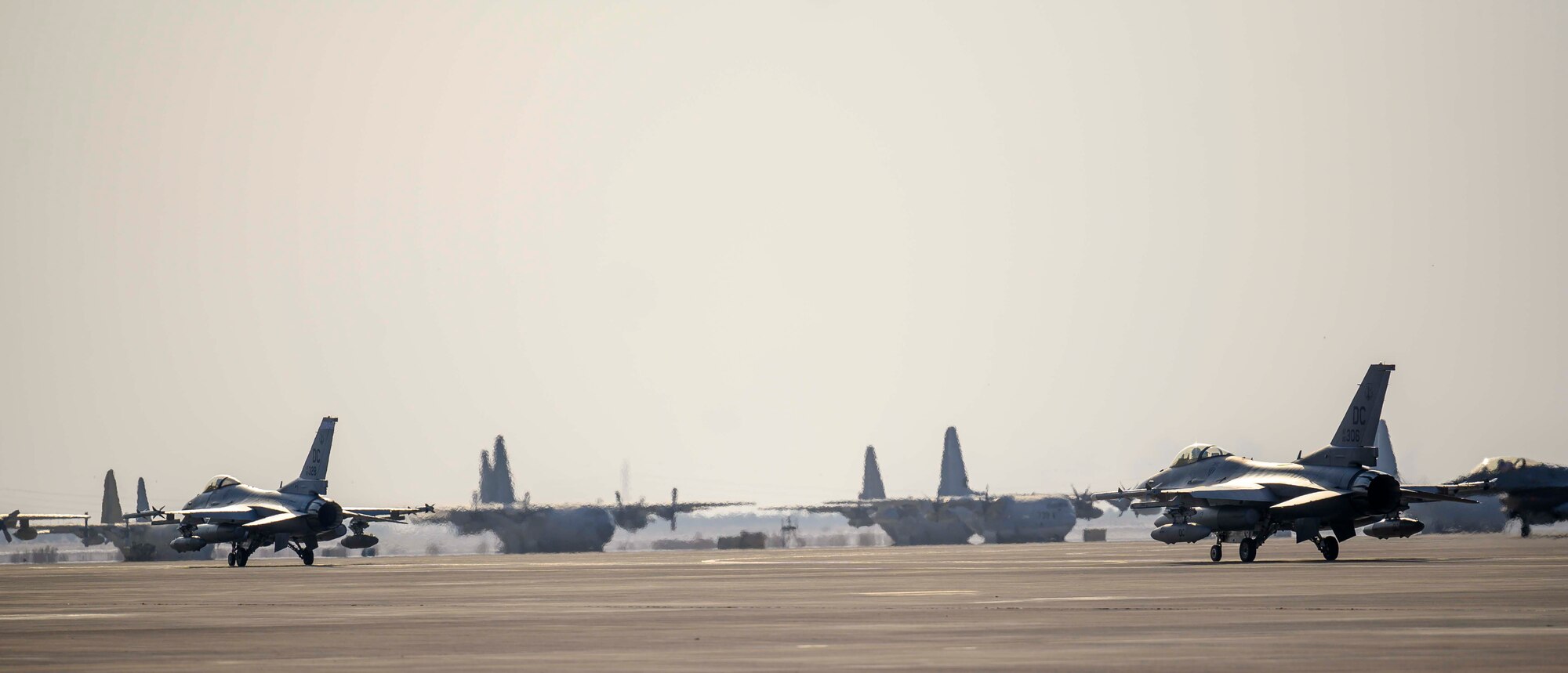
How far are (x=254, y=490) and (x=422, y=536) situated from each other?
4730 centimetres

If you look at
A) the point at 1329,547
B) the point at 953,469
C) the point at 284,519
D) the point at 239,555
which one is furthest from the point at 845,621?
the point at 953,469

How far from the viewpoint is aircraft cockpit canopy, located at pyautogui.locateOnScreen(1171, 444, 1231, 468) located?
58666mm

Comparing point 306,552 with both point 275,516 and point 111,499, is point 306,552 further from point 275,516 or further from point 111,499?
point 111,499

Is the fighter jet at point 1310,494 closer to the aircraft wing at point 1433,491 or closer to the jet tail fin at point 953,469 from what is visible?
the aircraft wing at point 1433,491

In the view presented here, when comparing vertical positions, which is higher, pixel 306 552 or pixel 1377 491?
pixel 1377 491

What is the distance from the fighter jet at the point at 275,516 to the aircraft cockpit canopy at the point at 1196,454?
30707mm

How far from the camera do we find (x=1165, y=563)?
174ft

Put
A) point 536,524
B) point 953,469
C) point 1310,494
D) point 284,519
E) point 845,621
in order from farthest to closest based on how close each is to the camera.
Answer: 1. point 953,469
2. point 536,524
3. point 284,519
4. point 1310,494
5. point 845,621

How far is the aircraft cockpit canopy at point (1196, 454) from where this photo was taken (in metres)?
58.7

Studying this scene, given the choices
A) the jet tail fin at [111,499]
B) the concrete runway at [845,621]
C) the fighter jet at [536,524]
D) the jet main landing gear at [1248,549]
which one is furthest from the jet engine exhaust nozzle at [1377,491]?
the jet tail fin at [111,499]

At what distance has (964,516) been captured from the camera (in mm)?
140750

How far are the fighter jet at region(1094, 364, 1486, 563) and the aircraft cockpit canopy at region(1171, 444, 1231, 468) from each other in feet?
3.53

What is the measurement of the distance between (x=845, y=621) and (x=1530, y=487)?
68.1m

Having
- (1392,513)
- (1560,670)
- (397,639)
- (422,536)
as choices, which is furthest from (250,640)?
(422,536)
